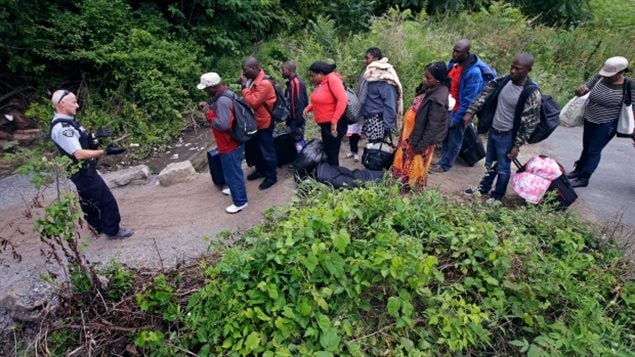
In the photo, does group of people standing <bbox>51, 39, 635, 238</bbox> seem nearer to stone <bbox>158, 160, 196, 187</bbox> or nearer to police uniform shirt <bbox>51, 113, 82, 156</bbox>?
police uniform shirt <bbox>51, 113, 82, 156</bbox>

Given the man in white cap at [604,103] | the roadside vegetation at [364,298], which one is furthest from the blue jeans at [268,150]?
the man in white cap at [604,103]

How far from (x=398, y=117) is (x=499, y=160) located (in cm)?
148

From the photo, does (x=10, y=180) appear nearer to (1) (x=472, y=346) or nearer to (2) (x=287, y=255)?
(2) (x=287, y=255)

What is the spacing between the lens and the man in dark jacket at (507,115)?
4.47 metres

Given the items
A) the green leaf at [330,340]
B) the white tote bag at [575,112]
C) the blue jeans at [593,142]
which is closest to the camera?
the green leaf at [330,340]

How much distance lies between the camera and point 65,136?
4.09 m

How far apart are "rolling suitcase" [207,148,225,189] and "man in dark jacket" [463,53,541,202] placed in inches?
133

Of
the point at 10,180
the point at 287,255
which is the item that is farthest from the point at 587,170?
the point at 10,180

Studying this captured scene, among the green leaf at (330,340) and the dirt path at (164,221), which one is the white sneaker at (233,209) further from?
the green leaf at (330,340)

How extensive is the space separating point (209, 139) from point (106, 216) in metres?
3.75

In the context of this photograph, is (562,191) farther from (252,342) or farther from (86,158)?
(86,158)

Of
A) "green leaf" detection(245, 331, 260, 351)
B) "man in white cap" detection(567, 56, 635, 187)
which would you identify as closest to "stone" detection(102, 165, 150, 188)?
"green leaf" detection(245, 331, 260, 351)

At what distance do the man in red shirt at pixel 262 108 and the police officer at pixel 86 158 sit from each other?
171 cm

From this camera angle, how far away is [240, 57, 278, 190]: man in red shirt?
201 inches
